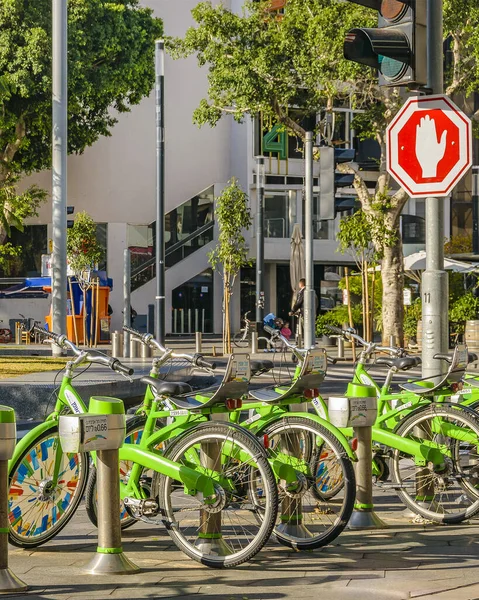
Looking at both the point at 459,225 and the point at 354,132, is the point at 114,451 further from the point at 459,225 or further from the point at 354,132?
the point at 459,225

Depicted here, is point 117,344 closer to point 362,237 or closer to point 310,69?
point 362,237

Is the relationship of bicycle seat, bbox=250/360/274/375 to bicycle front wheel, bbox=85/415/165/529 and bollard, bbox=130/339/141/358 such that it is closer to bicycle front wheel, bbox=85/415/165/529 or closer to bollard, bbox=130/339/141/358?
bicycle front wheel, bbox=85/415/165/529

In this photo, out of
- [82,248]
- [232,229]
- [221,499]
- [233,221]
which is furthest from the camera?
[82,248]

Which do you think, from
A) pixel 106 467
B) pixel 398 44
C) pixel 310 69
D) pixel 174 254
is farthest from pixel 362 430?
pixel 174 254

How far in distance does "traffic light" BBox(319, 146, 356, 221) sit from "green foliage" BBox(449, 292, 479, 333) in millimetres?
16135

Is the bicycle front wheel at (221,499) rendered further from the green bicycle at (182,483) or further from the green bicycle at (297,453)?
the green bicycle at (297,453)

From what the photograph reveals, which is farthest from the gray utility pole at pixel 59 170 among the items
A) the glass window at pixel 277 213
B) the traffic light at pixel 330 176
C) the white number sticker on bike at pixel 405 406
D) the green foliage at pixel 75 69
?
the glass window at pixel 277 213

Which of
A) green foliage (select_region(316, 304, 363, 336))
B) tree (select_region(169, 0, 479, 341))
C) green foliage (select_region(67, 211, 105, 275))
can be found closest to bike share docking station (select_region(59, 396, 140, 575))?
tree (select_region(169, 0, 479, 341))

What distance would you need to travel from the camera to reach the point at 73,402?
693cm

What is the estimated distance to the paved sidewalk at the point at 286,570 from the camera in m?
5.69

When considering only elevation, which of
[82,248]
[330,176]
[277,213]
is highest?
[277,213]

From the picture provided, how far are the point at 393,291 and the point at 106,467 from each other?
80.4 feet

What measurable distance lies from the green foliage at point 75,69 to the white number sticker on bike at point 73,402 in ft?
103

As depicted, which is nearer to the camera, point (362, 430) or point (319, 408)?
point (362, 430)
